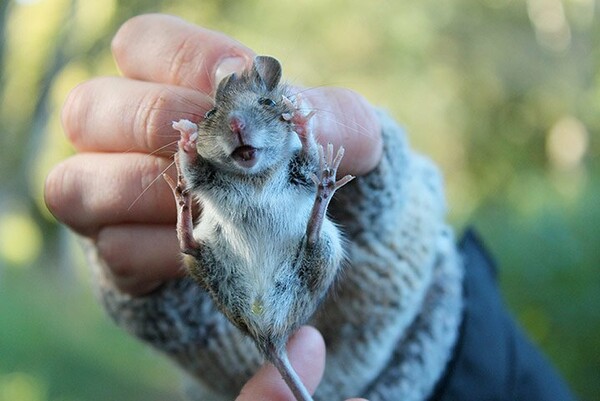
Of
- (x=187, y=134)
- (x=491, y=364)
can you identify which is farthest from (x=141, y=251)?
(x=491, y=364)

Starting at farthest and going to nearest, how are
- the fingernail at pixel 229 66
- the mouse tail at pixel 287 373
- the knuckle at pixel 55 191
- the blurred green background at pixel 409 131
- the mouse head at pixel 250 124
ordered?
the blurred green background at pixel 409 131 < the knuckle at pixel 55 191 < the fingernail at pixel 229 66 < the mouse tail at pixel 287 373 < the mouse head at pixel 250 124

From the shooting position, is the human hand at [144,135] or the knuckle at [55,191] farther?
the knuckle at [55,191]

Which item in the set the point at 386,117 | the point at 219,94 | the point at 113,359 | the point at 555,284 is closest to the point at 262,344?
the point at 219,94

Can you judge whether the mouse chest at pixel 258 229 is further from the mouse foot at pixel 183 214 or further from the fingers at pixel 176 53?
the fingers at pixel 176 53

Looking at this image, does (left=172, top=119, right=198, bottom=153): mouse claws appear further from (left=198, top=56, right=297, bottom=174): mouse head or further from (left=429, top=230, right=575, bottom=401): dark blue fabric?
(left=429, top=230, right=575, bottom=401): dark blue fabric

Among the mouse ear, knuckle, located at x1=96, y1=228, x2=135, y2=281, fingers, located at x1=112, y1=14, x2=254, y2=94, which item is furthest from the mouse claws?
knuckle, located at x1=96, y1=228, x2=135, y2=281

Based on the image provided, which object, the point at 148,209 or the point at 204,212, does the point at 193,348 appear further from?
the point at 204,212

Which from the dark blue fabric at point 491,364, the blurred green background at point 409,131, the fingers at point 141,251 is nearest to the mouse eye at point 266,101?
the blurred green background at point 409,131
